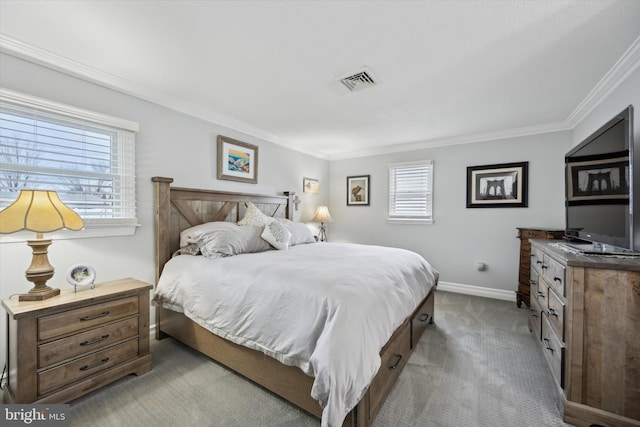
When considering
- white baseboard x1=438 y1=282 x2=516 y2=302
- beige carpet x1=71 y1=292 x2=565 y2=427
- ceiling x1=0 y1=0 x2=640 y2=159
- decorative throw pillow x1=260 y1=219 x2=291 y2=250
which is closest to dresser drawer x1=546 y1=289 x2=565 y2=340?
beige carpet x1=71 y1=292 x2=565 y2=427

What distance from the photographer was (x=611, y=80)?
2.21 metres

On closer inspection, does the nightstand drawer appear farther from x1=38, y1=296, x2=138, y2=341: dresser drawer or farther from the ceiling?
the ceiling

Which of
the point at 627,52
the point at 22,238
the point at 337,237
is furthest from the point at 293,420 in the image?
the point at 337,237

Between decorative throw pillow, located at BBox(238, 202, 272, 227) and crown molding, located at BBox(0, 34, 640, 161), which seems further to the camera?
decorative throw pillow, located at BBox(238, 202, 272, 227)

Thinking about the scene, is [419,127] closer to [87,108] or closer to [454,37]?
[454,37]

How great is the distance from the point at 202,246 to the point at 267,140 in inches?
81.6

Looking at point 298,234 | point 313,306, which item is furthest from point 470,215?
point 313,306

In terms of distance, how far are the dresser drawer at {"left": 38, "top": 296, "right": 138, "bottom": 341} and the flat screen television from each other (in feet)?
10.6

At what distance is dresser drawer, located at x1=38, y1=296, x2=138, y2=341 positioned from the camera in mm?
1573

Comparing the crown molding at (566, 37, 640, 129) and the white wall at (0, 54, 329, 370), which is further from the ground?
the crown molding at (566, 37, 640, 129)

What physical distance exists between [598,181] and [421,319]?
5.62 feet

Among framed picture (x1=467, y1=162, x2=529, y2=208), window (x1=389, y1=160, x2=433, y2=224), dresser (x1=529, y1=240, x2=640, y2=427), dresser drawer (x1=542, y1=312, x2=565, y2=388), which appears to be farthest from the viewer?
window (x1=389, y1=160, x2=433, y2=224)

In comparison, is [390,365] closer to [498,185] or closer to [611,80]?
[611,80]

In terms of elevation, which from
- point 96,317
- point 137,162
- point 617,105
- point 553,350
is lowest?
point 553,350
